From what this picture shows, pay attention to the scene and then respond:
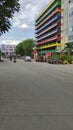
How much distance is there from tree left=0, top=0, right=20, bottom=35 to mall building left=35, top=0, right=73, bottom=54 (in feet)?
242

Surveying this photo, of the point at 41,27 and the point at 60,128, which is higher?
the point at 41,27

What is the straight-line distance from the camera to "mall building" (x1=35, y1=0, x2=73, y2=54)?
321 ft

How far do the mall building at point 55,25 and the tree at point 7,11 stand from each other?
7374 cm

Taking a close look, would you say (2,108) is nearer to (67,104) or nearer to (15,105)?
(15,105)

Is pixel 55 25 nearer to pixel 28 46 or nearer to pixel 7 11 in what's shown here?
pixel 28 46

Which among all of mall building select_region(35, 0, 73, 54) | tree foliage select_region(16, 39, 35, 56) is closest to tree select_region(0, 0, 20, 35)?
mall building select_region(35, 0, 73, 54)

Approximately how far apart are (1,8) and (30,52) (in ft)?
524

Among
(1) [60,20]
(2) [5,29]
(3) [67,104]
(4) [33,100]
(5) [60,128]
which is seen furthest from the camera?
(1) [60,20]

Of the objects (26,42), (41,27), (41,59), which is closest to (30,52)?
(26,42)

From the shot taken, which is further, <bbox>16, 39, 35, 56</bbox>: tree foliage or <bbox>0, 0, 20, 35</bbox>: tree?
<bbox>16, 39, 35, 56</bbox>: tree foliage

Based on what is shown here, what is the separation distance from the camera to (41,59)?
97250mm

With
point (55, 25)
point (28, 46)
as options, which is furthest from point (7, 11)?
point (28, 46)

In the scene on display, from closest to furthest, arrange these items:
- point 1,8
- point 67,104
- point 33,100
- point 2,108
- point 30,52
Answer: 1. point 2,108
2. point 67,104
3. point 33,100
4. point 1,8
5. point 30,52

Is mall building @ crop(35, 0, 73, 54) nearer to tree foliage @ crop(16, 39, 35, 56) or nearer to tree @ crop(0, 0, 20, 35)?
tree foliage @ crop(16, 39, 35, 56)
